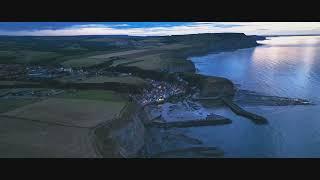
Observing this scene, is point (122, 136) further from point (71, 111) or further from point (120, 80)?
point (120, 80)

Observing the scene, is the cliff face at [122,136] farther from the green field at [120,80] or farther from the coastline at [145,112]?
the green field at [120,80]

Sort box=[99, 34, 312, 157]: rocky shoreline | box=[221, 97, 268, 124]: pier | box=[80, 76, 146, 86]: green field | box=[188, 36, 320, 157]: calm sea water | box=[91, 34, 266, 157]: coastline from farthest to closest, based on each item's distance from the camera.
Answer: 1. box=[80, 76, 146, 86]: green field
2. box=[221, 97, 268, 124]: pier
3. box=[188, 36, 320, 157]: calm sea water
4. box=[99, 34, 312, 157]: rocky shoreline
5. box=[91, 34, 266, 157]: coastline

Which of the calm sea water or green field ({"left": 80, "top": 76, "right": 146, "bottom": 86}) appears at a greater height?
green field ({"left": 80, "top": 76, "right": 146, "bottom": 86})

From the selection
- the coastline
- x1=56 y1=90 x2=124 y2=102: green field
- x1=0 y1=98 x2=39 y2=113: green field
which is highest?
x1=0 y1=98 x2=39 y2=113: green field

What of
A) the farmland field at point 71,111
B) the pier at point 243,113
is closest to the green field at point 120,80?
the farmland field at point 71,111

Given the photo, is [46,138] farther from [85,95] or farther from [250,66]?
[250,66]

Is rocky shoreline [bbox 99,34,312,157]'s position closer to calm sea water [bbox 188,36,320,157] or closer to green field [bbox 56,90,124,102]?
calm sea water [bbox 188,36,320,157]

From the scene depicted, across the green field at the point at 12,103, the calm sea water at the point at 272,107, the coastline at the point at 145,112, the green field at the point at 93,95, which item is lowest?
the calm sea water at the point at 272,107

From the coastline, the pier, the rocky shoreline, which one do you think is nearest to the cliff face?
the coastline
